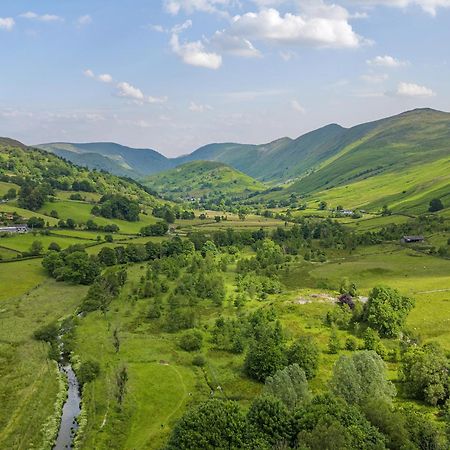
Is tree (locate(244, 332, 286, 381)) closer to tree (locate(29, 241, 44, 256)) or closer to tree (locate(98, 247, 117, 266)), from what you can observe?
tree (locate(98, 247, 117, 266))

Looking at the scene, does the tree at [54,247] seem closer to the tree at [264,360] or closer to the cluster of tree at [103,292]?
the cluster of tree at [103,292]

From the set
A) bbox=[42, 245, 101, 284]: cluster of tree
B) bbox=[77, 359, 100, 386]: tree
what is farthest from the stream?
bbox=[42, 245, 101, 284]: cluster of tree

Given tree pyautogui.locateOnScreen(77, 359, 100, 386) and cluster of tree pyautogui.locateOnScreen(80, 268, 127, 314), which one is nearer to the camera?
tree pyautogui.locateOnScreen(77, 359, 100, 386)

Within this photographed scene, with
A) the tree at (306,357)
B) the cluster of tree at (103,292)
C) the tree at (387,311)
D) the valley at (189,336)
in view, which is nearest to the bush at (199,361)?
the valley at (189,336)

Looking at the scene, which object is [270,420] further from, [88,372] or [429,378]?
[88,372]

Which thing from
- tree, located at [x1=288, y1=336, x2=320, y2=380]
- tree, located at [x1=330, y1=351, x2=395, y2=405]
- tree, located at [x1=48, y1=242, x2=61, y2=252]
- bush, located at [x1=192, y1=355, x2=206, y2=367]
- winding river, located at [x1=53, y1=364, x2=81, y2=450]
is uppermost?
tree, located at [x1=48, y1=242, x2=61, y2=252]

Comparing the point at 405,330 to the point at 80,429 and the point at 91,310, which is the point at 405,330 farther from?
the point at 91,310

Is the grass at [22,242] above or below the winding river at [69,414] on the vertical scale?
above
